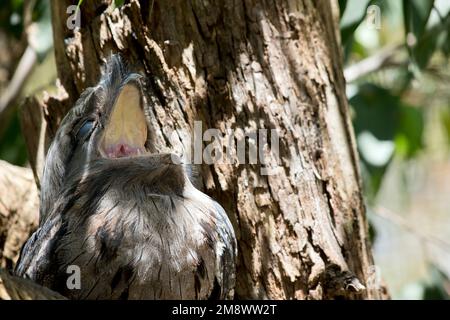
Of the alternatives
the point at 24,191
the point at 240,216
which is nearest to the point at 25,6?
the point at 24,191

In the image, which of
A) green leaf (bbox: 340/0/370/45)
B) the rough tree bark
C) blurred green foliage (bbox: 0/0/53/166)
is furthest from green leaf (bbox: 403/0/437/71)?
blurred green foliage (bbox: 0/0/53/166)

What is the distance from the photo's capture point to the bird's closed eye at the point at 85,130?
2471mm

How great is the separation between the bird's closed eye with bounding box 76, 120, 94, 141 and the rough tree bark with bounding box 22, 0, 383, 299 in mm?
219

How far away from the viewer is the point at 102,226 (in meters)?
2.29

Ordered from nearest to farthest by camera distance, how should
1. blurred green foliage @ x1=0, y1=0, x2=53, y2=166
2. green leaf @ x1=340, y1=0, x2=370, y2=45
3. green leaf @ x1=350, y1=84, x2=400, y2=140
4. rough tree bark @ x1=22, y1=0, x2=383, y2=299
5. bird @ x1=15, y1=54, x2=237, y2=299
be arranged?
bird @ x1=15, y1=54, x2=237, y2=299, rough tree bark @ x1=22, y1=0, x2=383, y2=299, green leaf @ x1=340, y1=0, x2=370, y2=45, blurred green foliage @ x1=0, y1=0, x2=53, y2=166, green leaf @ x1=350, y1=84, x2=400, y2=140

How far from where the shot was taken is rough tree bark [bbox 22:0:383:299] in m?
2.62

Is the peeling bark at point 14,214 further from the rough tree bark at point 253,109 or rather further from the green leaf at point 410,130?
the green leaf at point 410,130

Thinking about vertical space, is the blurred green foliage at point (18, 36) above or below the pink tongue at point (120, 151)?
above

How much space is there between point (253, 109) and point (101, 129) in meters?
0.47

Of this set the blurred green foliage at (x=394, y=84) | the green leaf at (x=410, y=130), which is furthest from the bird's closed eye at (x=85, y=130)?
the green leaf at (x=410, y=130)

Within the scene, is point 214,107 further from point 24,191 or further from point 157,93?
point 24,191

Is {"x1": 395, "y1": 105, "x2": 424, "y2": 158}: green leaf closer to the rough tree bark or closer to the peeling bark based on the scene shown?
the rough tree bark

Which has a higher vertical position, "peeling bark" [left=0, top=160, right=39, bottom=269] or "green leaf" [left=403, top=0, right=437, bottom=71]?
"green leaf" [left=403, top=0, right=437, bottom=71]

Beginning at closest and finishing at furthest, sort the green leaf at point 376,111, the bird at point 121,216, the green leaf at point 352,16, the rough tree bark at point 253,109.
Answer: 1. the bird at point 121,216
2. the rough tree bark at point 253,109
3. the green leaf at point 352,16
4. the green leaf at point 376,111
